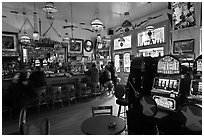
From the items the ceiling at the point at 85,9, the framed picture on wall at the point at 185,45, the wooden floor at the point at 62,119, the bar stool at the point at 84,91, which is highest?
the ceiling at the point at 85,9

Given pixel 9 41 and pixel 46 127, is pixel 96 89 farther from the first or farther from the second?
pixel 9 41

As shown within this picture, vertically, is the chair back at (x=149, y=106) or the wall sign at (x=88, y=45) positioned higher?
the wall sign at (x=88, y=45)

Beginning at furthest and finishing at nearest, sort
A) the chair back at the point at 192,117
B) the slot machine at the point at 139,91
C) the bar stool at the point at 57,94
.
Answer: the bar stool at the point at 57,94 → the slot machine at the point at 139,91 → the chair back at the point at 192,117

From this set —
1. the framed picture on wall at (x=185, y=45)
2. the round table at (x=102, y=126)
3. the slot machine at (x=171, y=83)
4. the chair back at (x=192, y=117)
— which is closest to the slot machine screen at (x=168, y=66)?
the slot machine at (x=171, y=83)

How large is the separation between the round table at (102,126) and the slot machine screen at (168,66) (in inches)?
49.1

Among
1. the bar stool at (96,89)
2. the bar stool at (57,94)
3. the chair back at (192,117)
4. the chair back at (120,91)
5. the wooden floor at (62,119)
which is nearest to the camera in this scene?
the chair back at (192,117)

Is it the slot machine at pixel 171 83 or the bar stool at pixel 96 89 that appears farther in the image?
the bar stool at pixel 96 89

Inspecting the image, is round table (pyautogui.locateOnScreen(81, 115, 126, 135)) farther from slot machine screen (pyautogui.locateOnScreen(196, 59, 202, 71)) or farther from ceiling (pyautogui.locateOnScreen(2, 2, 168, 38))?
ceiling (pyautogui.locateOnScreen(2, 2, 168, 38))

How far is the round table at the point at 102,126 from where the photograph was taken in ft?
6.36

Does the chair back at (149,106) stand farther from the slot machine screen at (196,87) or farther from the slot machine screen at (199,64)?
the slot machine screen at (199,64)

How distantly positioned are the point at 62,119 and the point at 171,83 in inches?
108

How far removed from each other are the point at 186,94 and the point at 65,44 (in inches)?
265

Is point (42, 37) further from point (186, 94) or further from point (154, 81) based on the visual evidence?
point (186, 94)

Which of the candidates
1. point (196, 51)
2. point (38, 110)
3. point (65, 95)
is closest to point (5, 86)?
point (38, 110)
